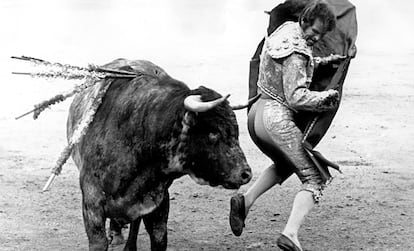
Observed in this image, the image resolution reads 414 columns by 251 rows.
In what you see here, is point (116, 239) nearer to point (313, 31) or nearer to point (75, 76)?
point (75, 76)

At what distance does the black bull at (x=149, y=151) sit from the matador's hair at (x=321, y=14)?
94 centimetres

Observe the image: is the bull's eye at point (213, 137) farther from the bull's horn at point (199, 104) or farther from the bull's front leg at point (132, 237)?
the bull's front leg at point (132, 237)

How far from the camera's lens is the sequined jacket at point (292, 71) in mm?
5785

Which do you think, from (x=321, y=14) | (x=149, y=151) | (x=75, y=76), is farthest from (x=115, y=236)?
(x=321, y=14)

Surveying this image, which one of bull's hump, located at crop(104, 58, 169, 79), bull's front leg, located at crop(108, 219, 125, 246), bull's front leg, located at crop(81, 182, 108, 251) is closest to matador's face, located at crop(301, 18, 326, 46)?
bull's hump, located at crop(104, 58, 169, 79)

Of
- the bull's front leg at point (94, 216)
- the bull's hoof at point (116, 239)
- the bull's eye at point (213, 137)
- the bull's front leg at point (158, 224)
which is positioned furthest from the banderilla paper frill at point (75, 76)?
the bull's hoof at point (116, 239)

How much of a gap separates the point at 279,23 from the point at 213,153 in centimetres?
171

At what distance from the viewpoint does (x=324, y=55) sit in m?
6.21

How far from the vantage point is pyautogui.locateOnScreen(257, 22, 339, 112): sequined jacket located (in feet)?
19.0

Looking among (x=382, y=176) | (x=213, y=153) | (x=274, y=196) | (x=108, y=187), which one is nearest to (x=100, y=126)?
(x=108, y=187)

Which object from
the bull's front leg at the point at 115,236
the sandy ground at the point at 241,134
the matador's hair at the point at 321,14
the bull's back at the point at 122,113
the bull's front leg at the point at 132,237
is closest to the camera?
the bull's back at the point at 122,113

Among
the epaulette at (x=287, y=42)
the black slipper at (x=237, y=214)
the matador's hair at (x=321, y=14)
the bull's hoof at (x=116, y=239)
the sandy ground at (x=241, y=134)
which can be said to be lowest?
the sandy ground at (x=241, y=134)

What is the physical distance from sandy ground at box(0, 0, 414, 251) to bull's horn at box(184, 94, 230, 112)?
205cm

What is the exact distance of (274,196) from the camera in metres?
8.25
